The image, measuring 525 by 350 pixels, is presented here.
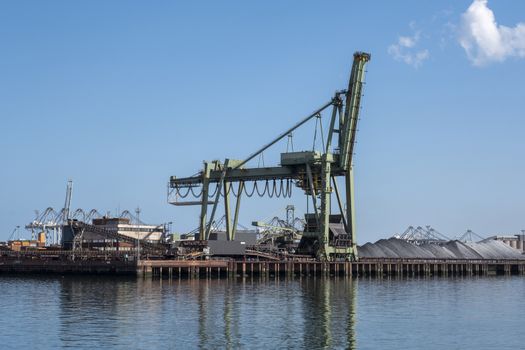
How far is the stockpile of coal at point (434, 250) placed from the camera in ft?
460

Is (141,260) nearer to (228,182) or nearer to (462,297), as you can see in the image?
(228,182)

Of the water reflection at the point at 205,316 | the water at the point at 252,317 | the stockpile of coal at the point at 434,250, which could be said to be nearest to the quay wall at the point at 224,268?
the water reflection at the point at 205,316

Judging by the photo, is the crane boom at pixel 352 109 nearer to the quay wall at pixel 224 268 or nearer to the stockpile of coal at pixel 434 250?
the quay wall at pixel 224 268

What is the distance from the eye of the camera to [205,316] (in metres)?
46.0

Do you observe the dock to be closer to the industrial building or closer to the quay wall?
the quay wall

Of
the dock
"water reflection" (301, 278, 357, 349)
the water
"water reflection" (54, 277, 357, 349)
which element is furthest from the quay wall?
"water reflection" (301, 278, 357, 349)

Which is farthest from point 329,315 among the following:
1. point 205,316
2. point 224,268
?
point 224,268

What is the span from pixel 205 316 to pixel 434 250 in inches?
4516

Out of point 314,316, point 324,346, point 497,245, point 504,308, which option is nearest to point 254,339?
point 324,346

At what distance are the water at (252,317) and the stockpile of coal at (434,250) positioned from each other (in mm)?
64577

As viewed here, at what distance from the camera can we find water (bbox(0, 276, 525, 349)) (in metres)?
37.1

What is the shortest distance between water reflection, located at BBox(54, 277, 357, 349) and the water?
0.06m

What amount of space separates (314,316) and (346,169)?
148 ft

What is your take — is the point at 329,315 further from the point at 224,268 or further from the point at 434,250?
the point at 434,250
